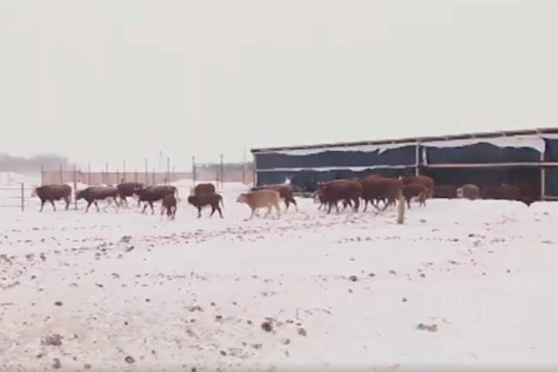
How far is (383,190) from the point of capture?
2770 centimetres

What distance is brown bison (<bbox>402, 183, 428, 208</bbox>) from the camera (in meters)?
27.2

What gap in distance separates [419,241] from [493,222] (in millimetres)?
6476

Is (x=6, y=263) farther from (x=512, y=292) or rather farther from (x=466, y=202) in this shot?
(x=466, y=202)

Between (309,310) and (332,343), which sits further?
(309,310)

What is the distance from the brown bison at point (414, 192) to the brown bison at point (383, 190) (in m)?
0.26

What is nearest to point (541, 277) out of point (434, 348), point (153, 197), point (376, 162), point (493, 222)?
point (434, 348)

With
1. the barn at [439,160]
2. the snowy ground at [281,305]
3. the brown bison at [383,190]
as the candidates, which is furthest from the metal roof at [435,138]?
the snowy ground at [281,305]

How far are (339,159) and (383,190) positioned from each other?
16.0 metres

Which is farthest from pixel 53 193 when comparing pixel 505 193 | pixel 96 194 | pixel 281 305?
pixel 281 305

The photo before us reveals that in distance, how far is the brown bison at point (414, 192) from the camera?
2716 centimetres

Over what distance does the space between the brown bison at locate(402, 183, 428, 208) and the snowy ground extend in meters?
10.9

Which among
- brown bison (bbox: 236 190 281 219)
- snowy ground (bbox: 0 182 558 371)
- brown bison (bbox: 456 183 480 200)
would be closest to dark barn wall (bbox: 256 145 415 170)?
brown bison (bbox: 456 183 480 200)

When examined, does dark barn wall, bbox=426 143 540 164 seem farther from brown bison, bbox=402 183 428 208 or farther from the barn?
brown bison, bbox=402 183 428 208

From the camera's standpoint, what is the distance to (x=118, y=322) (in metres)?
8.07
